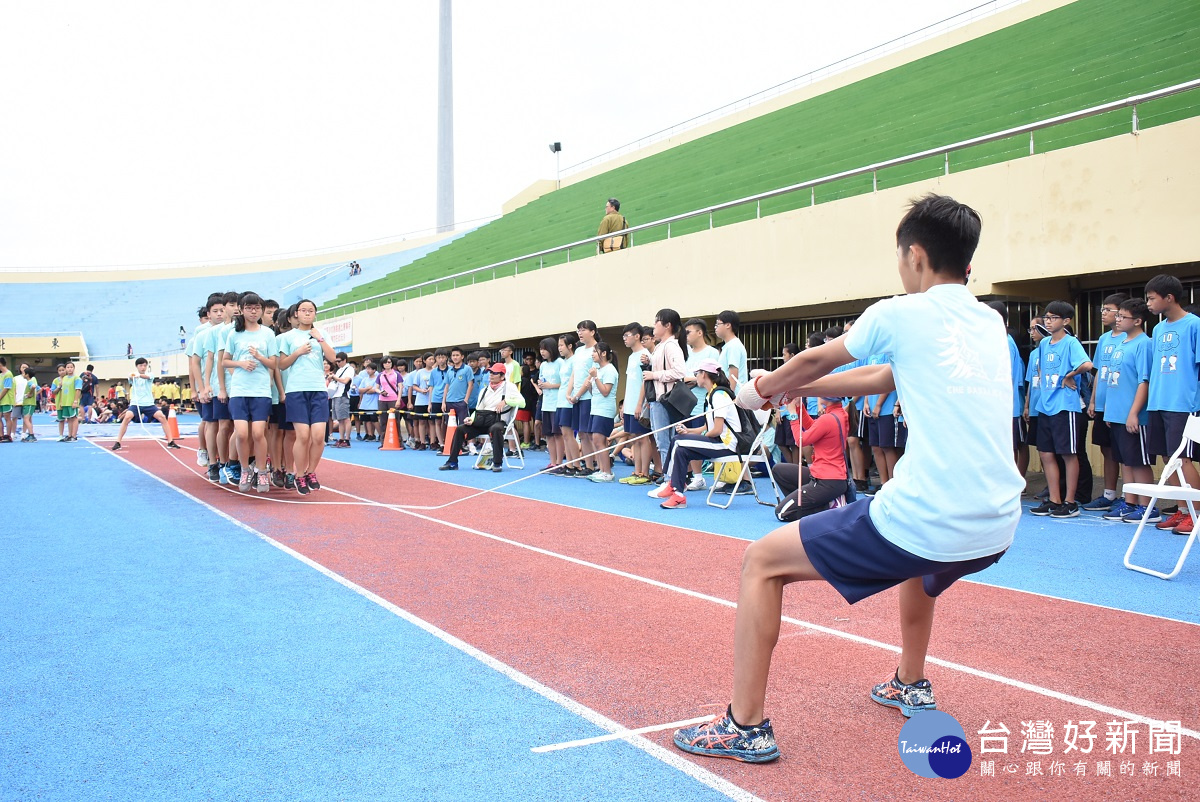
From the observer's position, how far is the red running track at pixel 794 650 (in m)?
2.84

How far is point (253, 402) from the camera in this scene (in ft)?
29.9

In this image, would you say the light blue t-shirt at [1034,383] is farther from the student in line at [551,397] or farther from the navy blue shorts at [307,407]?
the navy blue shorts at [307,407]

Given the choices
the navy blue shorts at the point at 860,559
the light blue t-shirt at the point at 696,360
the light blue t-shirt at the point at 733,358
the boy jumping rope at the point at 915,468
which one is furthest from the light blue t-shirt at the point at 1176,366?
the navy blue shorts at the point at 860,559

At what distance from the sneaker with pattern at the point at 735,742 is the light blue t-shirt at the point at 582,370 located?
9157mm

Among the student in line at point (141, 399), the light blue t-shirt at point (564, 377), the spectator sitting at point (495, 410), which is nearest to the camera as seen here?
the light blue t-shirt at point (564, 377)

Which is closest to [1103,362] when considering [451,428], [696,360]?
[696,360]

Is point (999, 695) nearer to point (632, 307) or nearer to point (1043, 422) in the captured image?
point (1043, 422)

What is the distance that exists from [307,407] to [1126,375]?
8.51 metres

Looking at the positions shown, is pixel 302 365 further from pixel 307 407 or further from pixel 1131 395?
pixel 1131 395

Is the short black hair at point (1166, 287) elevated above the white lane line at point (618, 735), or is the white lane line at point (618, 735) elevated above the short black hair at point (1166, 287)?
the short black hair at point (1166, 287)

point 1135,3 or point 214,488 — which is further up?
point 1135,3

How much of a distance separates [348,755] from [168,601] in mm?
2749

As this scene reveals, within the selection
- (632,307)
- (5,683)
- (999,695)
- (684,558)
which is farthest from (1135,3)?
(5,683)

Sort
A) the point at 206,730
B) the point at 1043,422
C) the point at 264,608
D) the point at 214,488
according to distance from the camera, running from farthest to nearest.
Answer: the point at 214,488, the point at 1043,422, the point at 264,608, the point at 206,730
